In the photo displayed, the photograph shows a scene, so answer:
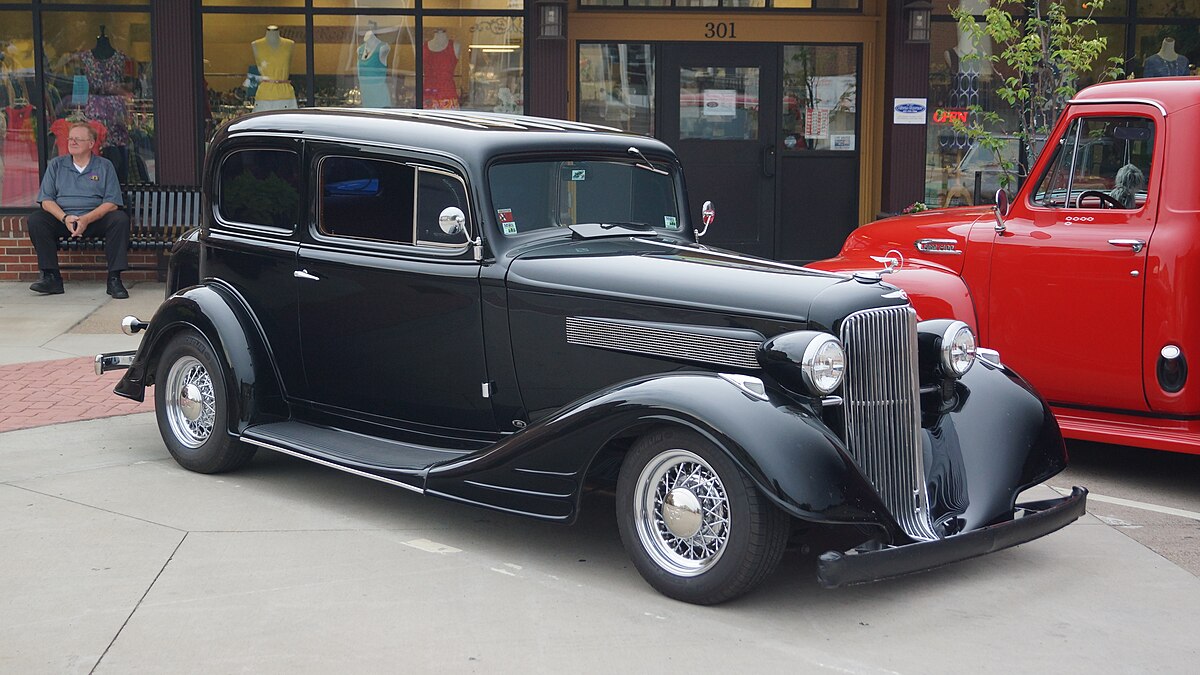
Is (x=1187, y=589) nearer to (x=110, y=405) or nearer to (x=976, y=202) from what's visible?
(x=110, y=405)

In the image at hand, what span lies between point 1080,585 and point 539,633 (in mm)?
2170

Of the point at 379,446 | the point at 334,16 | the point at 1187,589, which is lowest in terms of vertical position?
the point at 1187,589

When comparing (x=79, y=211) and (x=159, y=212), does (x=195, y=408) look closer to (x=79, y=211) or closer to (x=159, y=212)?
(x=79, y=211)

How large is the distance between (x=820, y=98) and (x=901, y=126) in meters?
0.97

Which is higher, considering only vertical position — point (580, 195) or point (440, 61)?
point (440, 61)

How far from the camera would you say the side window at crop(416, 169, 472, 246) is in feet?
18.7

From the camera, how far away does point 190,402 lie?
654 centimetres

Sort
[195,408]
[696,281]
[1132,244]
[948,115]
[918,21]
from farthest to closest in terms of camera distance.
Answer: [948,115]
[918,21]
[195,408]
[1132,244]
[696,281]

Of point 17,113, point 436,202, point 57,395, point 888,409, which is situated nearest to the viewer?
point 888,409

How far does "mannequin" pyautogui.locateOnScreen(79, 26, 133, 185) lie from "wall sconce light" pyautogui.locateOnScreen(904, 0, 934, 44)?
25.4 ft

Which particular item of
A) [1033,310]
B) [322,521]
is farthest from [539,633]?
[1033,310]

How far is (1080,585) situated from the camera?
5.07m

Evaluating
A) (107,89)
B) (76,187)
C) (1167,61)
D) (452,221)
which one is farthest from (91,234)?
(1167,61)

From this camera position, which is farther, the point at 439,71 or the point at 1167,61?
the point at 1167,61
